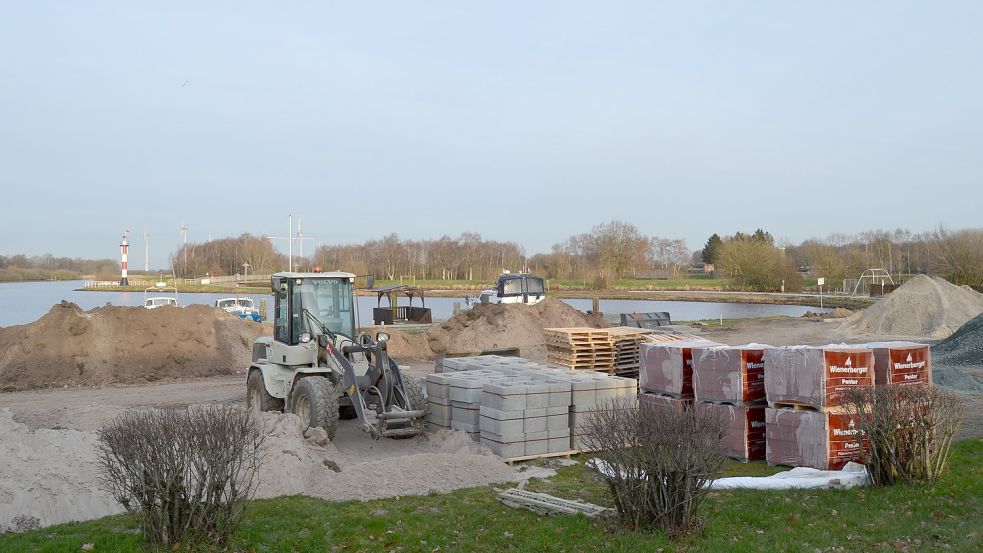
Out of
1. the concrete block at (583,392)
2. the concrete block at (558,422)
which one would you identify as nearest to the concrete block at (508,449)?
the concrete block at (558,422)

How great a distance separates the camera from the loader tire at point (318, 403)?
11688mm

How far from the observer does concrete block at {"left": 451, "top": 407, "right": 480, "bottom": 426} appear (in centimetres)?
1182

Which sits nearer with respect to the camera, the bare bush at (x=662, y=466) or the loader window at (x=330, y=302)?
the bare bush at (x=662, y=466)

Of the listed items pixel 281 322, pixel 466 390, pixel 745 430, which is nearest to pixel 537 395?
pixel 466 390

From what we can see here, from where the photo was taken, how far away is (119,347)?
22938 millimetres

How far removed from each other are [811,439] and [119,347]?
769 inches

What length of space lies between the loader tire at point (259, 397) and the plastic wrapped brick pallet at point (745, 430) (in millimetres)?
7369

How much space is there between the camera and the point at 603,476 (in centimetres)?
738

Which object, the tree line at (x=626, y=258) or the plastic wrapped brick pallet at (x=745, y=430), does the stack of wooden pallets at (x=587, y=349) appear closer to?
the plastic wrapped brick pallet at (x=745, y=430)

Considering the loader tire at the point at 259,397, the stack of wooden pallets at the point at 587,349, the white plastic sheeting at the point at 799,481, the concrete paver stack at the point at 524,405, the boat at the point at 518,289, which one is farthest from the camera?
the boat at the point at 518,289

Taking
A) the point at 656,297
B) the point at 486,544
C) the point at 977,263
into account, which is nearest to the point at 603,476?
the point at 486,544

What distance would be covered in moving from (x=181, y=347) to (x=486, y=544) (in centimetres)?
1892

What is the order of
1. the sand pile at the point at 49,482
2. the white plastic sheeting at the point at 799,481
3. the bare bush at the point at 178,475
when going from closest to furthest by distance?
1. the bare bush at the point at 178,475
2. the sand pile at the point at 49,482
3. the white plastic sheeting at the point at 799,481

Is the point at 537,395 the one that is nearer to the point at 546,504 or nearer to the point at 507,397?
the point at 507,397
